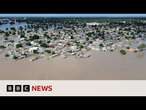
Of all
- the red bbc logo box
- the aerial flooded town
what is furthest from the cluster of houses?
the red bbc logo box

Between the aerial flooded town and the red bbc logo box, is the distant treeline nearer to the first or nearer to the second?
the aerial flooded town

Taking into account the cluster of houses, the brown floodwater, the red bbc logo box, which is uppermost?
the cluster of houses

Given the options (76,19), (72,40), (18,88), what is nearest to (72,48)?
(72,40)

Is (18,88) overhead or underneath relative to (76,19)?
underneath

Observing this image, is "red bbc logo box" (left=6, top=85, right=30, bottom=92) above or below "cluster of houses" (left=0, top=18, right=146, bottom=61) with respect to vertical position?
below

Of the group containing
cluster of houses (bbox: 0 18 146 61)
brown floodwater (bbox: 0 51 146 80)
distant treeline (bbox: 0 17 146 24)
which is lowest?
brown floodwater (bbox: 0 51 146 80)

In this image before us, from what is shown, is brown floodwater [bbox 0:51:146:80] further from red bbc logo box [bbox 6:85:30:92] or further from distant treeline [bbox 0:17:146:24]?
distant treeline [bbox 0:17:146:24]

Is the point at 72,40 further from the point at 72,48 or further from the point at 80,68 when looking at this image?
the point at 80,68

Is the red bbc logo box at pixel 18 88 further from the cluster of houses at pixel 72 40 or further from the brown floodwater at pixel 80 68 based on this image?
the cluster of houses at pixel 72 40

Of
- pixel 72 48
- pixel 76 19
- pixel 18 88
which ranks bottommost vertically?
pixel 18 88
